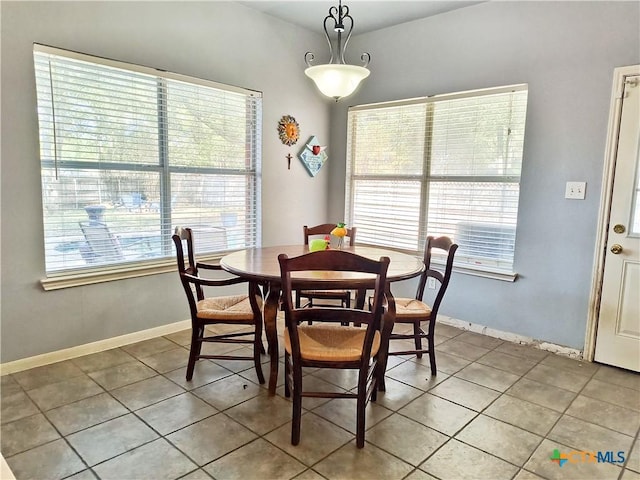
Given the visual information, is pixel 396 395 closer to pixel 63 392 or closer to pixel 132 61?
pixel 63 392

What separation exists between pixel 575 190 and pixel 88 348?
138 inches

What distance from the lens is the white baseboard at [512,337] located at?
10.0ft

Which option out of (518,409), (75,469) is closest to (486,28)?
(518,409)

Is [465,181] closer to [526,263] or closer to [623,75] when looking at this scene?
[526,263]

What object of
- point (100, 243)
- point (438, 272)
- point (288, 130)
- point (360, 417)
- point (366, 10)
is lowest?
point (360, 417)

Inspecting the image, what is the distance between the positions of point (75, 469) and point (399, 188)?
3.15 metres

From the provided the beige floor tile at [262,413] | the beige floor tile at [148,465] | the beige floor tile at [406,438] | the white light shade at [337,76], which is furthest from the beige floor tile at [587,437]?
the white light shade at [337,76]

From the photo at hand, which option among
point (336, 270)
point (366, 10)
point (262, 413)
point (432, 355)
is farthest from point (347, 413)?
point (366, 10)

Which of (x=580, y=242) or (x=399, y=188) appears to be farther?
(x=399, y=188)

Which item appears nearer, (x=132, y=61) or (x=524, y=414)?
(x=524, y=414)

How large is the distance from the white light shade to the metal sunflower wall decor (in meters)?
1.46

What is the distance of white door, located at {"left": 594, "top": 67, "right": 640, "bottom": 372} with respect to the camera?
2.69 meters

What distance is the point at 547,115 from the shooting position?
9.94 ft

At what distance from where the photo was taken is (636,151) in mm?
2686
